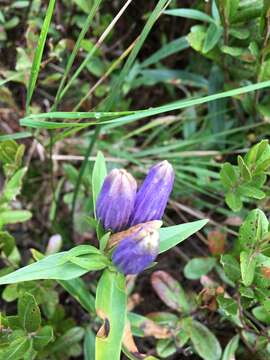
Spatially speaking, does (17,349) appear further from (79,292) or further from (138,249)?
(138,249)

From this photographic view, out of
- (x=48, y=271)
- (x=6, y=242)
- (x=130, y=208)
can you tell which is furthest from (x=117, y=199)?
(x=6, y=242)

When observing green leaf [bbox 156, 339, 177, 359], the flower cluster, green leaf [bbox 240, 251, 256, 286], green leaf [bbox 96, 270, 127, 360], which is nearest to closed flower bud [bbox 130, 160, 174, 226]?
the flower cluster

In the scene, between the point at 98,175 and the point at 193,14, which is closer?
the point at 98,175

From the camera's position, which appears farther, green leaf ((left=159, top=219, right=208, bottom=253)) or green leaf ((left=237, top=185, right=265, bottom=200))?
green leaf ((left=237, top=185, right=265, bottom=200))

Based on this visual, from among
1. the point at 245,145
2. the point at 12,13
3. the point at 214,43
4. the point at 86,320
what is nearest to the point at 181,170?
the point at 245,145

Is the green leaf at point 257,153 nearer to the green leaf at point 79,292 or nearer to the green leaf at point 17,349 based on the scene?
the green leaf at point 79,292

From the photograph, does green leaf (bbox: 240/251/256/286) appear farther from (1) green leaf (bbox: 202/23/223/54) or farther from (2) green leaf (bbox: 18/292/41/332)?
(1) green leaf (bbox: 202/23/223/54)

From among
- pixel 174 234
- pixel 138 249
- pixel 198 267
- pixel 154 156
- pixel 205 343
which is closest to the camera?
pixel 138 249
